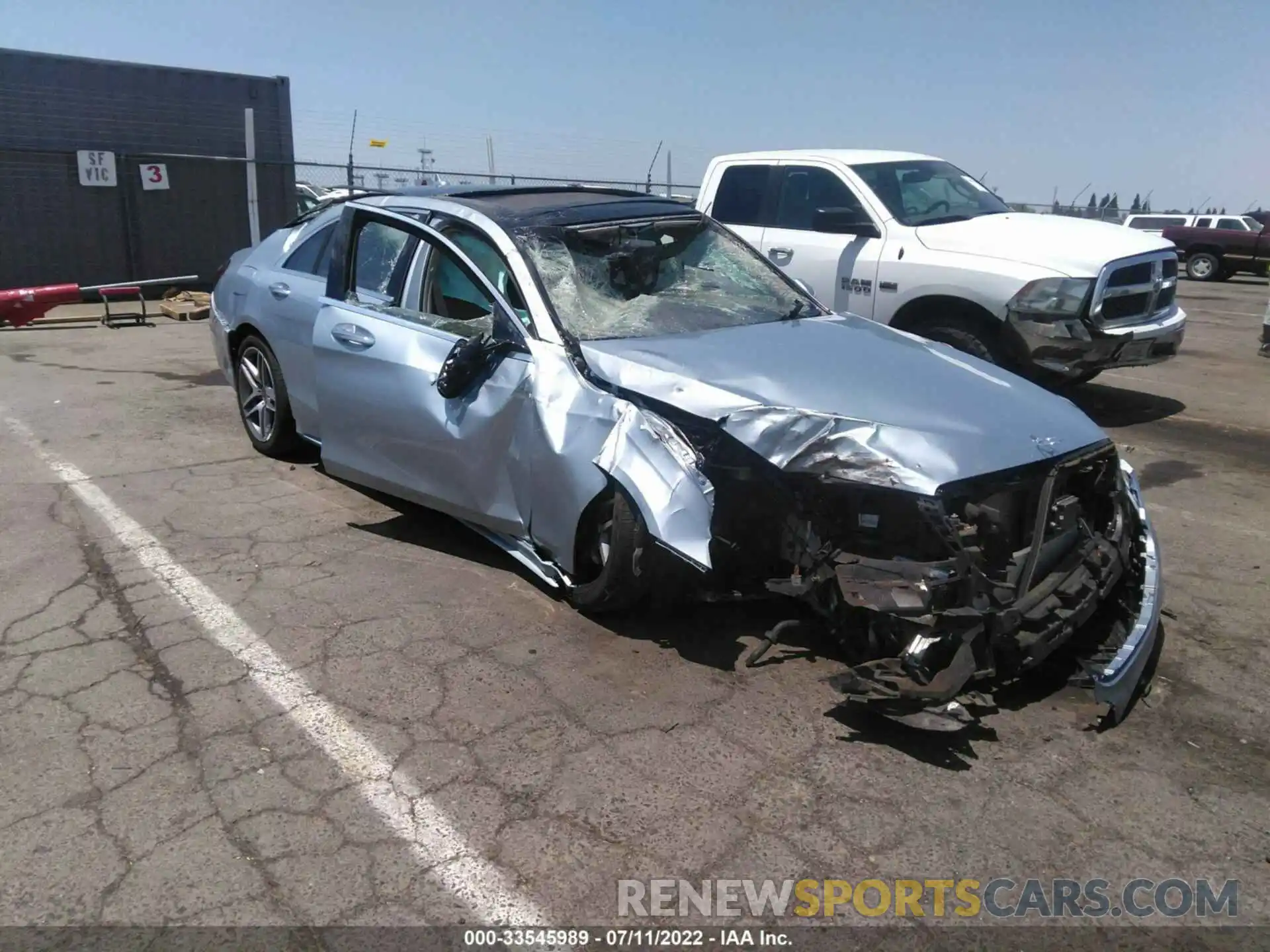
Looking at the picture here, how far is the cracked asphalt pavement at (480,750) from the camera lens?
256 cm

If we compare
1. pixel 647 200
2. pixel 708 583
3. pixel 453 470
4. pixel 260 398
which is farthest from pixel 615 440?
pixel 260 398

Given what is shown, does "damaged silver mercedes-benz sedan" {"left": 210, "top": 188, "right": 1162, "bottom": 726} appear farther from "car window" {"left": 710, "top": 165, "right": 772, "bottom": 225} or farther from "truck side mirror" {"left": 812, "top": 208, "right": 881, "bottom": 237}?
"car window" {"left": 710, "top": 165, "right": 772, "bottom": 225}

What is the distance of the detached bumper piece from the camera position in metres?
3.00

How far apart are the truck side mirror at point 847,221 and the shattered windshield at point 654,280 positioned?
272 centimetres

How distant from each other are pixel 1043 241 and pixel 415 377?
16.4 ft

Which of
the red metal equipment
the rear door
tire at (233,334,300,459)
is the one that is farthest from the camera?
the red metal equipment

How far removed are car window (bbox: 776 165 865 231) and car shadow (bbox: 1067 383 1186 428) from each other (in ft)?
8.48

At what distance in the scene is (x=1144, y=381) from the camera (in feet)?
30.3

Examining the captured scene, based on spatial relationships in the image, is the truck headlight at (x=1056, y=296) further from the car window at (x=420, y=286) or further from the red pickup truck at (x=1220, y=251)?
the red pickup truck at (x=1220, y=251)

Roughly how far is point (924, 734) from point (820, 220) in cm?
Result: 513

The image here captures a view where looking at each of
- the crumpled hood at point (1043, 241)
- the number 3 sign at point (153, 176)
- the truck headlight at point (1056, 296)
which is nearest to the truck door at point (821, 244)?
the crumpled hood at point (1043, 241)

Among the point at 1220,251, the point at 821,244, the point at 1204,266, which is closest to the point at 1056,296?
the point at 821,244

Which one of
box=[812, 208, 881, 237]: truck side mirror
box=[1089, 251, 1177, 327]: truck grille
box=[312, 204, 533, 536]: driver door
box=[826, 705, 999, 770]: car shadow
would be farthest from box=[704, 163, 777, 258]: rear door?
box=[826, 705, 999, 770]: car shadow

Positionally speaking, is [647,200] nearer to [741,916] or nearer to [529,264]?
[529,264]
